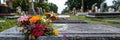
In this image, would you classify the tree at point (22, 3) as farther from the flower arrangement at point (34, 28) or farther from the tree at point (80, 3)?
the flower arrangement at point (34, 28)

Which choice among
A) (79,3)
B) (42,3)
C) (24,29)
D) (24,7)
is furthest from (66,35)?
(79,3)

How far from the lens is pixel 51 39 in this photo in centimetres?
438

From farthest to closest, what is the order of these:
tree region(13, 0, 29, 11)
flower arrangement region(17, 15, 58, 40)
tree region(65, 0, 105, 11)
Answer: tree region(65, 0, 105, 11) → tree region(13, 0, 29, 11) → flower arrangement region(17, 15, 58, 40)

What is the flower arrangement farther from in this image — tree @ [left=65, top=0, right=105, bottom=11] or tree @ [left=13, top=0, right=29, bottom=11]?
tree @ [left=65, top=0, right=105, bottom=11]

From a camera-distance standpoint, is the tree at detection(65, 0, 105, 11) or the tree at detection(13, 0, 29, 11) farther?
the tree at detection(65, 0, 105, 11)

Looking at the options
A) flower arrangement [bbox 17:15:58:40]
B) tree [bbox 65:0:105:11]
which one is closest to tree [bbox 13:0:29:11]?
tree [bbox 65:0:105:11]

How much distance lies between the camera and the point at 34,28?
4.34 meters

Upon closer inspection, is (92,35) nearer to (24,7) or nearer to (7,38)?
(7,38)

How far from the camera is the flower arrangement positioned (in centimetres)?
434

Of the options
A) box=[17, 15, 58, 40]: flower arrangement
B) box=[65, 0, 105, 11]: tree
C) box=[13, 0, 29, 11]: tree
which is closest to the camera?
box=[17, 15, 58, 40]: flower arrangement

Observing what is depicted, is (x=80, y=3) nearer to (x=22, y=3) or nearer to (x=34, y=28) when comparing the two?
(x=22, y=3)

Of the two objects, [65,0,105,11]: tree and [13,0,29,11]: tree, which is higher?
[13,0,29,11]: tree

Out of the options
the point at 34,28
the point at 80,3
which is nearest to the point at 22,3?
the point at 80,3

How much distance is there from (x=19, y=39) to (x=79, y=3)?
6638 cm
